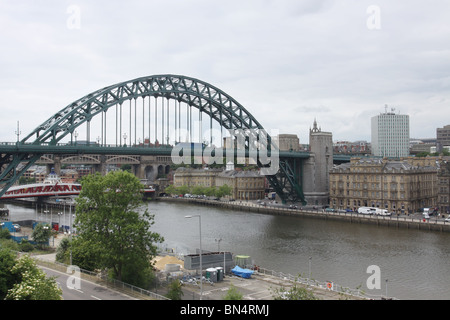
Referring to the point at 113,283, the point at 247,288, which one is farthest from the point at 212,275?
the point at 113,283

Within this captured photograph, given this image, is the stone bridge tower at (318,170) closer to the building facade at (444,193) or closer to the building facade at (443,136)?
the building facade at (444,193)

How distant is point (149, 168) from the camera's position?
11706cm

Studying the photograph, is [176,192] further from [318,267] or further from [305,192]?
[318,267]

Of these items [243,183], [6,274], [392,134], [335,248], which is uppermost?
[392,134]

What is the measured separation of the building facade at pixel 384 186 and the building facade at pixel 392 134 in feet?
415

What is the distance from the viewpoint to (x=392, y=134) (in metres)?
181

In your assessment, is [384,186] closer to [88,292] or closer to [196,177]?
[88,292]

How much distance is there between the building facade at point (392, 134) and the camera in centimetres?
18000

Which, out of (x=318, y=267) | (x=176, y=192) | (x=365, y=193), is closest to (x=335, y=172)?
(x=365, y=193)

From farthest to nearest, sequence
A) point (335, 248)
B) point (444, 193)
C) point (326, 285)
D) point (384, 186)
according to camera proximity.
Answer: point (384, 186), point (444, 193), point (335, 248), point (326, 285)

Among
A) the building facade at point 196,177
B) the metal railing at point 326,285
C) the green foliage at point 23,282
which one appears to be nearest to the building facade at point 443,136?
the building facade at point 196,177

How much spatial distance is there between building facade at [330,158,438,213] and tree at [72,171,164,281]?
3836 cm

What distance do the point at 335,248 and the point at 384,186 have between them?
20777 millimetres

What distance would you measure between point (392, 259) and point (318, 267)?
19.6ft
